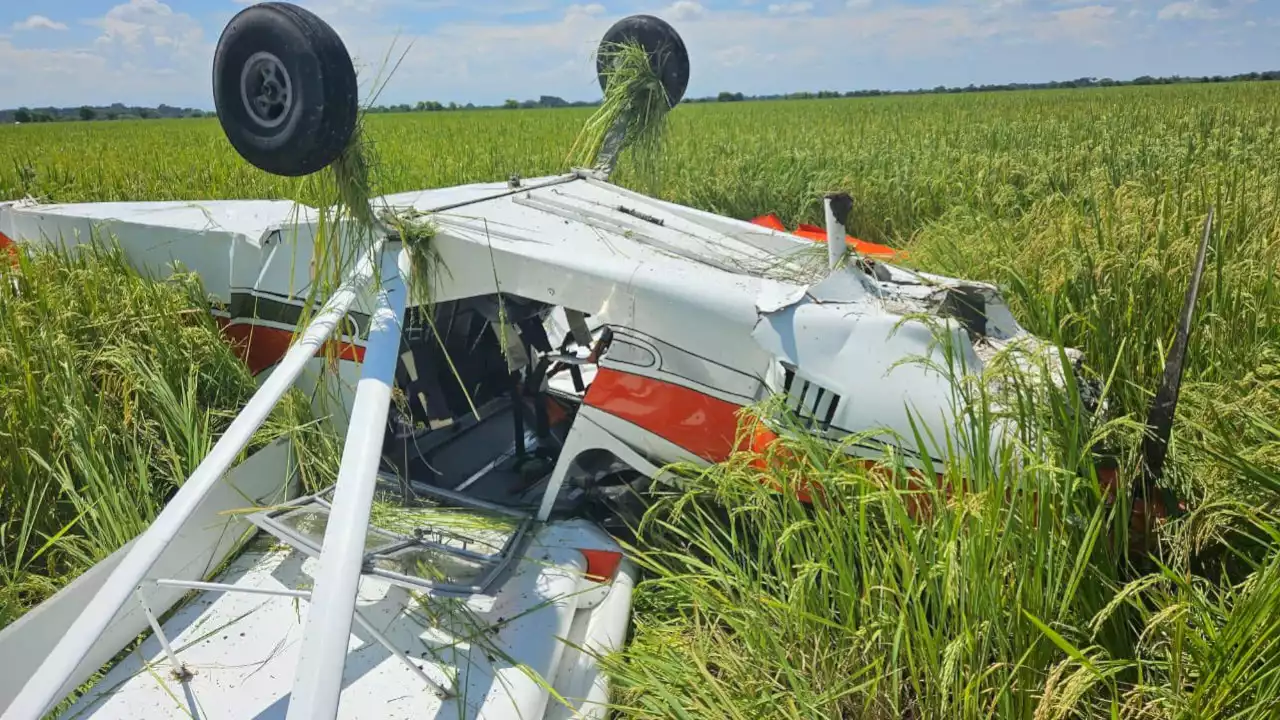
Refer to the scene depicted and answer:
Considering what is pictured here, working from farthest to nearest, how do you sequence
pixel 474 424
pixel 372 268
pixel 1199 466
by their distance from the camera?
pixel 474 424 → pixel 372 268 → pixel 1199 466

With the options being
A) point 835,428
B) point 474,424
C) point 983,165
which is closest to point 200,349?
point 474,424

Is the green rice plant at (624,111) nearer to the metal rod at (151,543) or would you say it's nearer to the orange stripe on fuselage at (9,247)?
the metal rod at (151,543)

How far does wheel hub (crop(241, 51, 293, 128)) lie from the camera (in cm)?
238

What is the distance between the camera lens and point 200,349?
3598 mm

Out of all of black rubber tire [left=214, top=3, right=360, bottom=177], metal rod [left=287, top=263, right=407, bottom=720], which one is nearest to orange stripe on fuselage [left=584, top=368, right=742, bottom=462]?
metal rod [left=287, top=263, right=407, bottom=720]

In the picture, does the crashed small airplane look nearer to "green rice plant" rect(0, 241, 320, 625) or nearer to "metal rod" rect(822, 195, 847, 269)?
"metal rod" rect(822, 195, 847, 269)

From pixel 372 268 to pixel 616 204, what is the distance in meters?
1.30

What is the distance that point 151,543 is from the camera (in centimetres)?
189

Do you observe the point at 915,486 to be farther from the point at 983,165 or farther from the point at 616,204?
the point at 983,165

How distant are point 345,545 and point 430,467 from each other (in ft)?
5.06

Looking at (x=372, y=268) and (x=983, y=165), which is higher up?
(x=983, y=165)

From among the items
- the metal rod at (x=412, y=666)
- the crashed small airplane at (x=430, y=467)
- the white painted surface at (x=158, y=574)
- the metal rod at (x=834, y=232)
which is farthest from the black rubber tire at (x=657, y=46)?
the metal rod at (x=412, y=666)

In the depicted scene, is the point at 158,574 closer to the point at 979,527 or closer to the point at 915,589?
the point at 915,589

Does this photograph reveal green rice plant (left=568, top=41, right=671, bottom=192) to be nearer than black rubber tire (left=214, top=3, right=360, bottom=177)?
No
